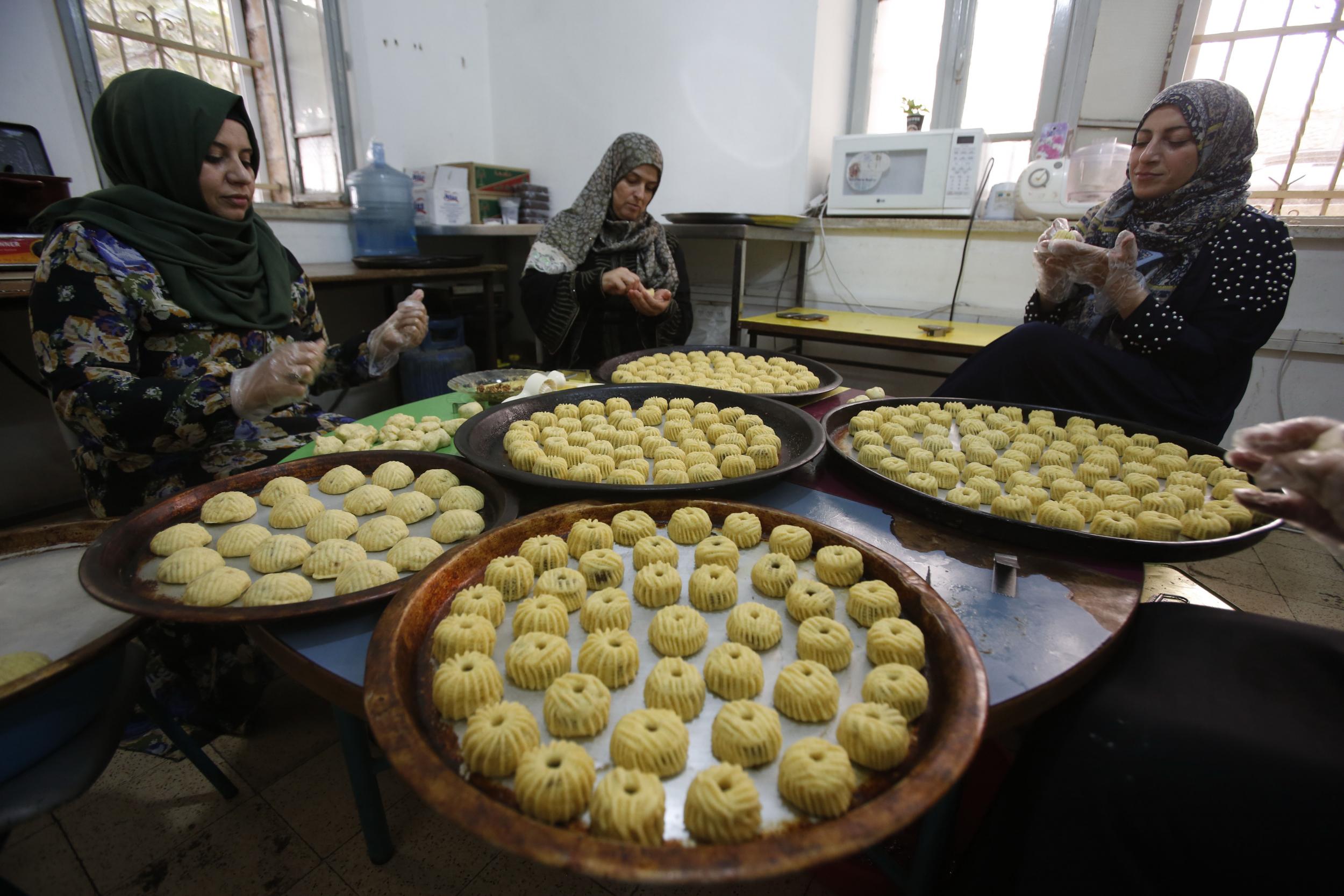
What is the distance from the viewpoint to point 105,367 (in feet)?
5.08

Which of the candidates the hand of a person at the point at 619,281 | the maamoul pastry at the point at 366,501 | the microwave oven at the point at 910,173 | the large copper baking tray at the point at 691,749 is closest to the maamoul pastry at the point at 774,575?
the large copper baking tray at the point at 691,749

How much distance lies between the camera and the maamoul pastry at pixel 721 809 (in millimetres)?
606

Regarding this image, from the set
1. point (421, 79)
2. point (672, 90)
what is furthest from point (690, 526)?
point (421, 79)

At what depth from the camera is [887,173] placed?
12.7 ft

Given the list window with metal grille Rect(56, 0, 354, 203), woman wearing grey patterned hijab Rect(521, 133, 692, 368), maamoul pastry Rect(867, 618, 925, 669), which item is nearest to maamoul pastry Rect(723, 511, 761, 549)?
maamoul pastry Rect(867, 618, 925, 669)

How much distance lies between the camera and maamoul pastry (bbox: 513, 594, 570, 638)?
89 centimetres

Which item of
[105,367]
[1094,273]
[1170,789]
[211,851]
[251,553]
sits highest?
[1094,273]

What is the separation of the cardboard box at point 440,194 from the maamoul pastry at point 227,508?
13.3ft

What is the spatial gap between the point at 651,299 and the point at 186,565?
6.26 feet

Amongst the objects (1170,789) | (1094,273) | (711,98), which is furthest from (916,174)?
(1170,789)

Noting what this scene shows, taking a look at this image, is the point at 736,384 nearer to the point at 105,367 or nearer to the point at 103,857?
the point at 105,367

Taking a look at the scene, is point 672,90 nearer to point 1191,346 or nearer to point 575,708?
point 1191,346

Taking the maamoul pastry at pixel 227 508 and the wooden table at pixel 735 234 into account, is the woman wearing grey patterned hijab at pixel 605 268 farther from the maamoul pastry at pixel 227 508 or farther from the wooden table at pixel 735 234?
the maamoul pastry at pixel 227 508

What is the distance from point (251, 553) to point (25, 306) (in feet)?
8.54
